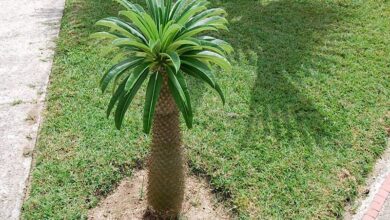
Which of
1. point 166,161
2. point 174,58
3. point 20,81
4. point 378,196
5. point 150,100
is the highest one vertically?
point 174,58

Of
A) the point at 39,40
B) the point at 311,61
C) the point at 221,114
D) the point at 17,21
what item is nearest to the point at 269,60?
the point at 311,61

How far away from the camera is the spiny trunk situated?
12.6ft

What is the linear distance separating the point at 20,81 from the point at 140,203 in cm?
337

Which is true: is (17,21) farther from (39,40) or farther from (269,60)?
(269,60)

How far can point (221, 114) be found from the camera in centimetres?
623

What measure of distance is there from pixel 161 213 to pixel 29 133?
8.10 feet

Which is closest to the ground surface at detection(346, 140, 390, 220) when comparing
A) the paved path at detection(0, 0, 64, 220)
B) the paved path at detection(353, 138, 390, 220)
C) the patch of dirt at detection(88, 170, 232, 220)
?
the paved path at detection(353, 138, 390, 220)

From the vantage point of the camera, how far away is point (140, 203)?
495 cm

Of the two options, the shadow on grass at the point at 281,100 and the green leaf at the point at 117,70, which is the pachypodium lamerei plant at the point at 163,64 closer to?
the green leaf at the point at 117,70

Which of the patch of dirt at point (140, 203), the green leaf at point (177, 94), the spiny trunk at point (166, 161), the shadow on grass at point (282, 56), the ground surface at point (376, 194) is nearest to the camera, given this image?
the green leaf at point (177, 94)

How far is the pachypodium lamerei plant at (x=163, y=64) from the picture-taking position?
363 centimetres

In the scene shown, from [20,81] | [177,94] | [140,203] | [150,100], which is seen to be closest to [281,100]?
[140,203]

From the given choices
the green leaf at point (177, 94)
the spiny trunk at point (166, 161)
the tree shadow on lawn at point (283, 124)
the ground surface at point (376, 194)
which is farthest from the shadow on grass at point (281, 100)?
the green leaf at point (177, 94)

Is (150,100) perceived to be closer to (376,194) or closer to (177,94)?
(177,94)
